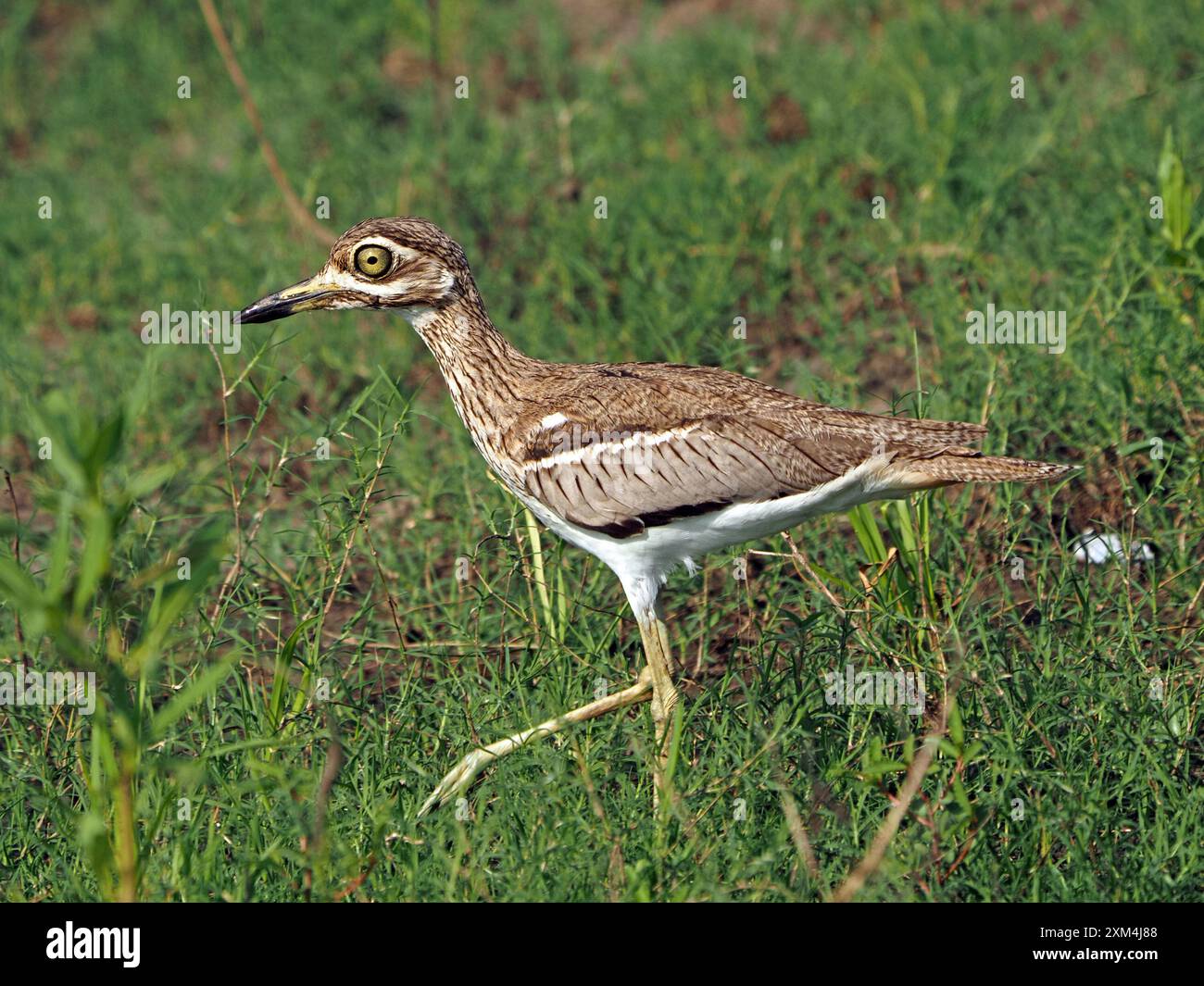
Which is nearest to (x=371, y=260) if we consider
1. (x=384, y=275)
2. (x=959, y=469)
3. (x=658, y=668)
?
(x=384, y=275)

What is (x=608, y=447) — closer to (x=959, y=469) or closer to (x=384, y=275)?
(x=384, y=275)

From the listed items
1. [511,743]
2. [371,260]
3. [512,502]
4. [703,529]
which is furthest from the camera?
[512,502]

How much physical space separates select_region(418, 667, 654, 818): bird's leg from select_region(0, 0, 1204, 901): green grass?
5 centimetres

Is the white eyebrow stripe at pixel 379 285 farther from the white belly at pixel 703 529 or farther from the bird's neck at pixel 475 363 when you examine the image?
the white belly at pixel 703 529

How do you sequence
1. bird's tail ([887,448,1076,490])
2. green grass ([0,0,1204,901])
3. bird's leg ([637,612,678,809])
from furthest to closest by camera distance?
bird's leg ([637,612,678,809]) → bird's tail ([887,448,1076,490]) → green grass ([0,0,1204,901])

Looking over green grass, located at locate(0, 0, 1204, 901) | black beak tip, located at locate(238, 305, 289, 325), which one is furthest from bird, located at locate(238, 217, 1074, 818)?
green grass, located at locate(0, 0, 1204, 901)

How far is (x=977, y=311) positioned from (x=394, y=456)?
2.29 meters

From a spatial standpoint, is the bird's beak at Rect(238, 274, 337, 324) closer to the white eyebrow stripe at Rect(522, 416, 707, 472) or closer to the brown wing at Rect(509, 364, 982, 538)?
the brown wing at Rect(509, 364, 982, 538)

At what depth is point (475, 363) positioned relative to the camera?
15.2 ft

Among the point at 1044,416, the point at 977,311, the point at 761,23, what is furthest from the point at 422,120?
the point at 1044,416

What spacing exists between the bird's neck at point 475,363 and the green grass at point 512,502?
9.4 inches

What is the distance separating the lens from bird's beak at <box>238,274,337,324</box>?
461cm

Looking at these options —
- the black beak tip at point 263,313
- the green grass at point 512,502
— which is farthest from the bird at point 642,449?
the green grass at point 512,502

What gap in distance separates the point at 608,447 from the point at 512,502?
0.68 m
